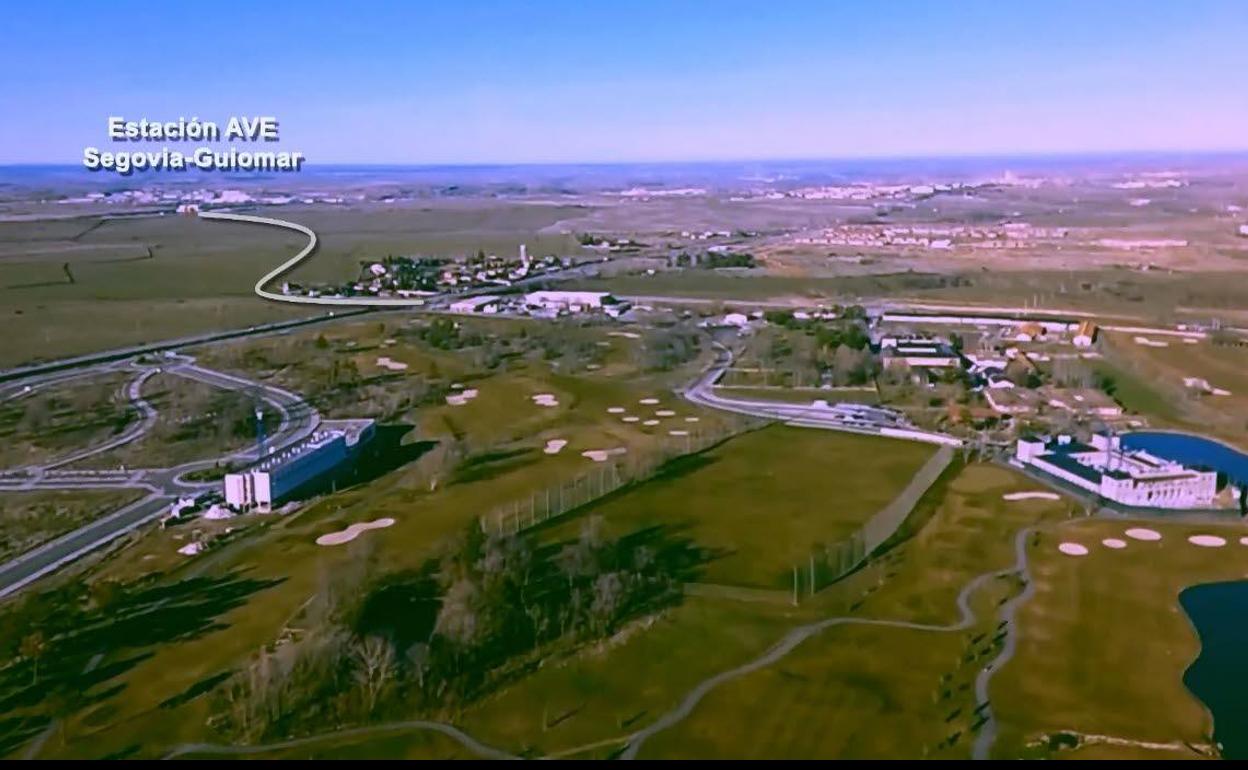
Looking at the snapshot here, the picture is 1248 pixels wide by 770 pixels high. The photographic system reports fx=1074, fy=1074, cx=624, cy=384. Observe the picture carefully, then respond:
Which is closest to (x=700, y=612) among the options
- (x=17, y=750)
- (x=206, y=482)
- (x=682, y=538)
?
(x=682, y=538)

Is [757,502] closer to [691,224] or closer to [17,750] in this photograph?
[17,750]

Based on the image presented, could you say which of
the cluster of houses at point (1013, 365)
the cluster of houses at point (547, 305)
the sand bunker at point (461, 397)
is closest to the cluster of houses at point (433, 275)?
the cluster of houses at point (547, 305)

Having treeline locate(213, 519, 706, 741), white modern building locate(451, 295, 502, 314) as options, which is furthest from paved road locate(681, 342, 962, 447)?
white modern building locate(451, 295, 502, 314)

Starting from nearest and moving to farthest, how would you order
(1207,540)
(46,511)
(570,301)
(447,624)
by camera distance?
1. (447,624)
2. (1207,540)
3. (46,511)
4. (570,301)

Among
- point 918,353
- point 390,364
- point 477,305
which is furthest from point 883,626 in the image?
point 477,305

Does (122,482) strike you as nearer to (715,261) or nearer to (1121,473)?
(1121,473)

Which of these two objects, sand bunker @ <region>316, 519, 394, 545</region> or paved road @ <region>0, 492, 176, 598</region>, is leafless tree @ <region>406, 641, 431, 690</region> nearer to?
sand bunker @ <region>316, 519, 394, 545</region>
